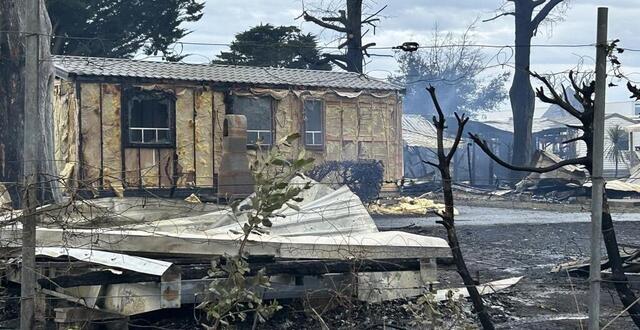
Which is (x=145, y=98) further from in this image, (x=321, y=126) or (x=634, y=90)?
(x=634, y=90)

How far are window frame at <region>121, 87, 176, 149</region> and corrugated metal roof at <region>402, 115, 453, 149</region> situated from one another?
64.8 feet

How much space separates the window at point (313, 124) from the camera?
2534 cm

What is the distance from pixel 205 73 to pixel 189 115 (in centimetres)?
162

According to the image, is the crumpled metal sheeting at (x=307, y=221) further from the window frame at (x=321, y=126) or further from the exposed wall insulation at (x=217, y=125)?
the window frame at (x=321, y=126)

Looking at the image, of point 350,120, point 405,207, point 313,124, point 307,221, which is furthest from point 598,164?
point 350,120

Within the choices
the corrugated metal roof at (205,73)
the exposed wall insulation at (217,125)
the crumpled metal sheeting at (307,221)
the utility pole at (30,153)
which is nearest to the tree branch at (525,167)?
the crumpled metal sheeting at (307,221)

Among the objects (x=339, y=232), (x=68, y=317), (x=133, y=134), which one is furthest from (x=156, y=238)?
(x=133, y=134)

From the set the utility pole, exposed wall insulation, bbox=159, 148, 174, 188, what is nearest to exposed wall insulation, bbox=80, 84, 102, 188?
exposed wall insulation, bbox=159, 148, 174, 188

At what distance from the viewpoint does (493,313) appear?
8289 mm

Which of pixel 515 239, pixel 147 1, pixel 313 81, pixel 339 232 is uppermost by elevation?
pixel 147 1

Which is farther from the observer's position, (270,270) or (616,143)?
(616,143)

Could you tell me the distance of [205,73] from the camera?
24094 mm

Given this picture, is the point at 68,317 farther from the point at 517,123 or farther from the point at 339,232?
the point at 517,123

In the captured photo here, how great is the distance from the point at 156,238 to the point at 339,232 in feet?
→ 6.41
